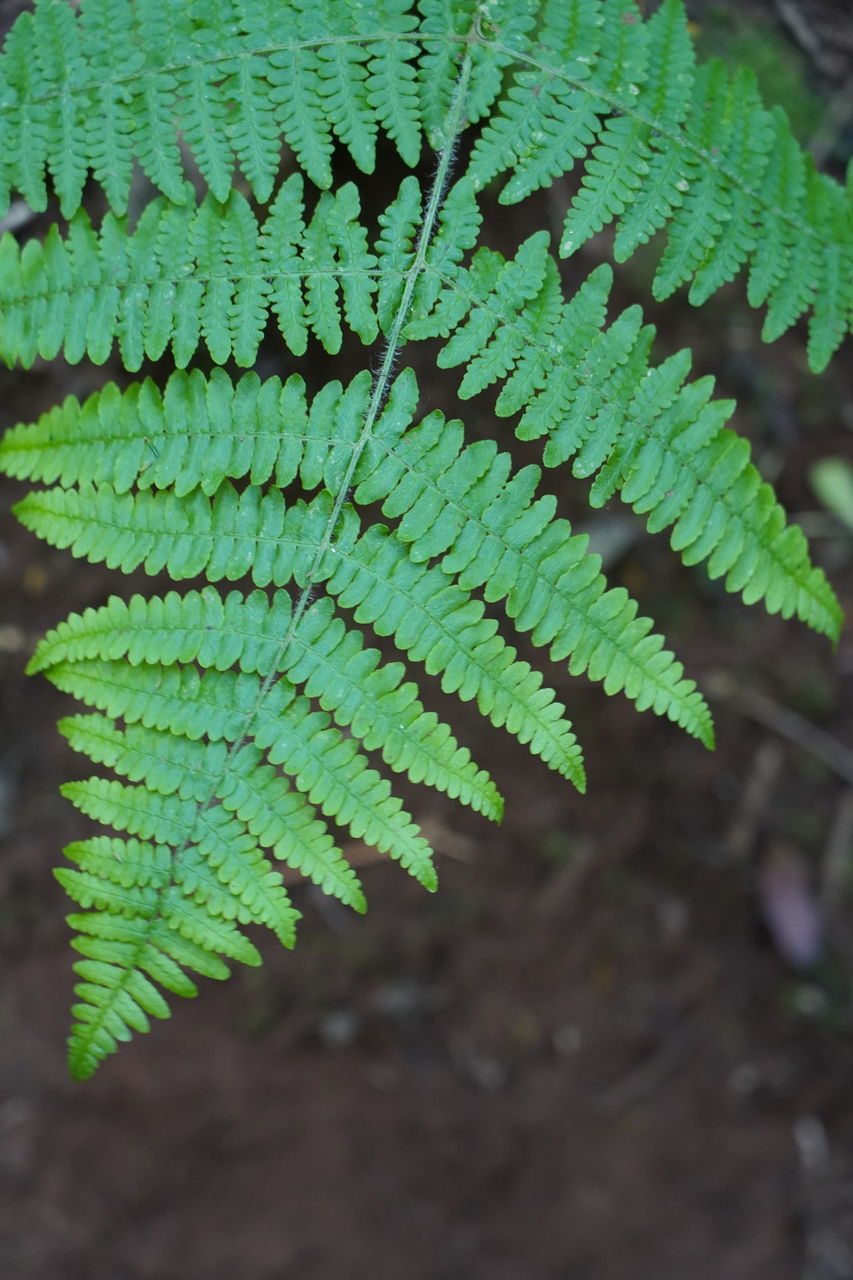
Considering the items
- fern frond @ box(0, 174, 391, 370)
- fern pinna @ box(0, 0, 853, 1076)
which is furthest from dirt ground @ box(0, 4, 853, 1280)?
fern frond @ box(0, 174, 391, 370)

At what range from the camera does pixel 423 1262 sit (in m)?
3.91

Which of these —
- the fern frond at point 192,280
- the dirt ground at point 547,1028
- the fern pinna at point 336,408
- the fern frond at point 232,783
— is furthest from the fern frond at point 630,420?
the dirt ground at point 547,1028

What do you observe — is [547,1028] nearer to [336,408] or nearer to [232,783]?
[232,783]

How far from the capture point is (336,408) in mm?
2082

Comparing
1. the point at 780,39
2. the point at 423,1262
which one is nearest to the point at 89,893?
the point at 423,1262

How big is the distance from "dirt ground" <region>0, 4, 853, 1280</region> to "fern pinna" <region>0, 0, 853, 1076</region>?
1.61m

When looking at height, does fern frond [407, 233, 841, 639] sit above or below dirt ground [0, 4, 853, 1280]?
above

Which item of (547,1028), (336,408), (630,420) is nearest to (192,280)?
(336,408)

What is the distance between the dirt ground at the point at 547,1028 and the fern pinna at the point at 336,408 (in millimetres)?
1614

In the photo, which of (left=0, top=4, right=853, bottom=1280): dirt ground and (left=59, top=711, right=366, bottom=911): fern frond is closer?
(left=59, top=711, right=366, bottom=911): fern frond

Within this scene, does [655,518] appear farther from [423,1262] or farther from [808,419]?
[423,1262]

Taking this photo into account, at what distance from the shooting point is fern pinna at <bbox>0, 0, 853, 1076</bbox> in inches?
A: 78.6

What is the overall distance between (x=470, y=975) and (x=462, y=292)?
2.90m

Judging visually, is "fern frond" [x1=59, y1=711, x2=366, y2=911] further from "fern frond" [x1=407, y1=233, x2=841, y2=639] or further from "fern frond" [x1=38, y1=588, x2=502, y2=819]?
"fern frond" [x1=407, y1=233, x2=841, y2=639]
